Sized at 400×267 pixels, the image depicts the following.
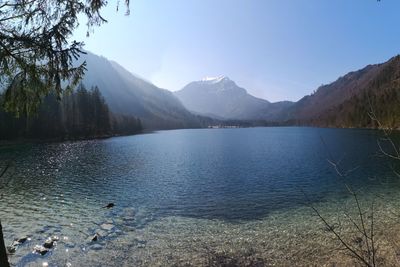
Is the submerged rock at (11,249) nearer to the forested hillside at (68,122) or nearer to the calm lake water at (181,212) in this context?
the calm lake water at (181,212)

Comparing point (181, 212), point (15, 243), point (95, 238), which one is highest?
point (15, 243)

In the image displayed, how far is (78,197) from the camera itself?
32219 mm

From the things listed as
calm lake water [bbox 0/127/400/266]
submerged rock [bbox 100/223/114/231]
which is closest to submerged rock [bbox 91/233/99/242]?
calm lake water [bbox 0/127/400/266]

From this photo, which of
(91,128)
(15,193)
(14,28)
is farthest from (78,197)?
(91,128)

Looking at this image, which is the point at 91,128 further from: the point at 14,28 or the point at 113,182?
the point at 14,28

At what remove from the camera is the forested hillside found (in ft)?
364

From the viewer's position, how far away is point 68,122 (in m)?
140

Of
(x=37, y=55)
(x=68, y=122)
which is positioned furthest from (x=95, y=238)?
(x=68, y=122)

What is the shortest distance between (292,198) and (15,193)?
29482 millimetres

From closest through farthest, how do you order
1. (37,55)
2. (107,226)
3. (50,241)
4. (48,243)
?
(37,55) < (48,243) < (50,241) < (107,226)

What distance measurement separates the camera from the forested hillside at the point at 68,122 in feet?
364

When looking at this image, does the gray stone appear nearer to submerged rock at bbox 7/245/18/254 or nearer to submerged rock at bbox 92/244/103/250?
submerged rock at bbox 7/245/18/254

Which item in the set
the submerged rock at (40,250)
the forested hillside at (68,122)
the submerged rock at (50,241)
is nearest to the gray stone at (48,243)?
the submerged rock at (50,241)

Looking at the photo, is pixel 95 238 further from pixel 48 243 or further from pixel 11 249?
pixel 11 249
